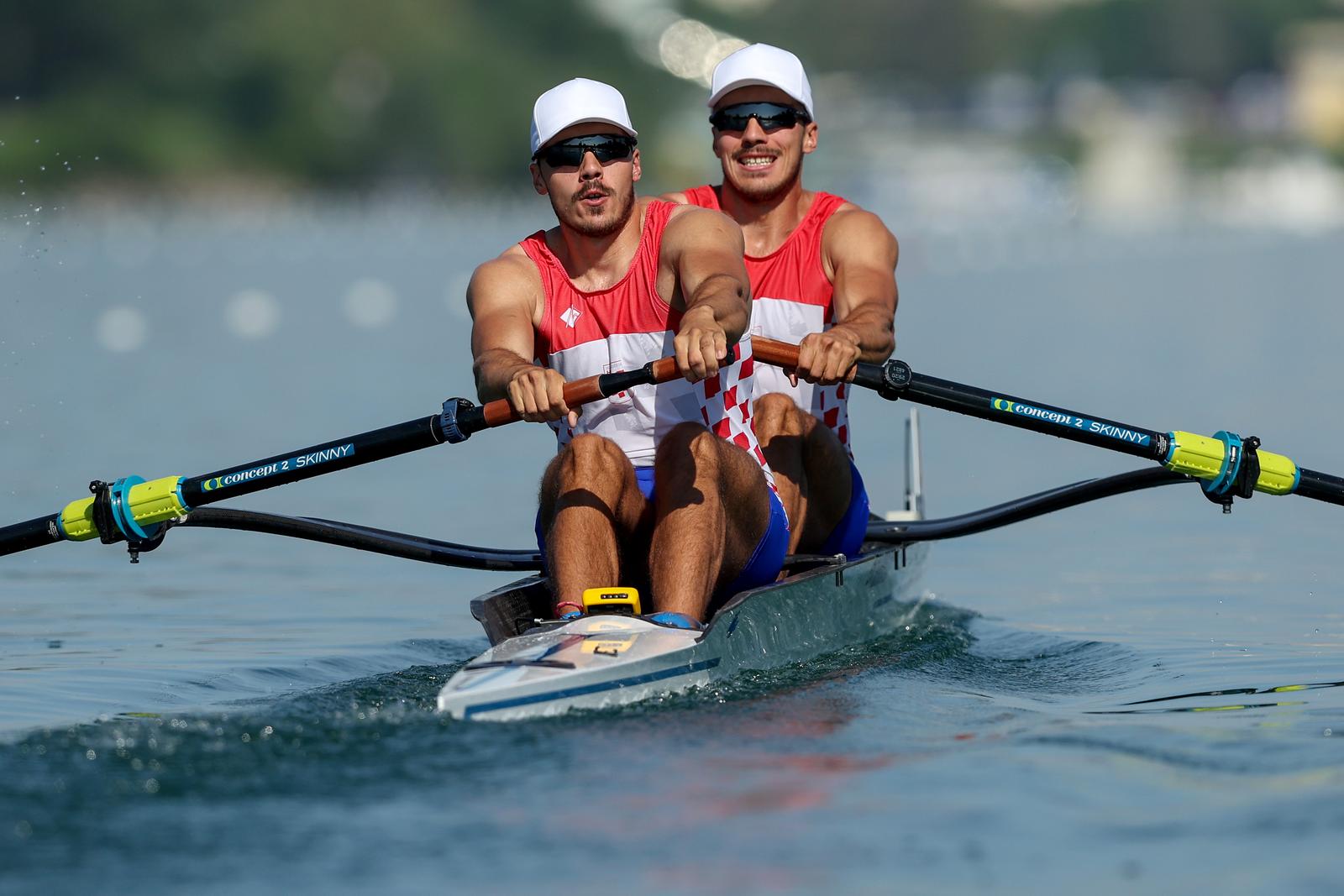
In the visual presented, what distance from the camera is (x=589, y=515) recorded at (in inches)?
260

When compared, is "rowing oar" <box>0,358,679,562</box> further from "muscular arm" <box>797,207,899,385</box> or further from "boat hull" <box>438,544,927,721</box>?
"muscular arm" <box>797,207,899,385</box>

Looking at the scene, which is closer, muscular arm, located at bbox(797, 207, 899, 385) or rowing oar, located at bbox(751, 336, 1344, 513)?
rowing oar, located at bbox(751, 336, 1344, 513)

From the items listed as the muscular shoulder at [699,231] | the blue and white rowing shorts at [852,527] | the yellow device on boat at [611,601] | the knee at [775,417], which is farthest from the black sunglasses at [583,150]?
the blue and white rowing shorts at [852,527]

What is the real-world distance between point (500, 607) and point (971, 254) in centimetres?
6146

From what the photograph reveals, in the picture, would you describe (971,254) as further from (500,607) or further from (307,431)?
(500,607)

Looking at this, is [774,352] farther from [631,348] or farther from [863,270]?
[863,270]

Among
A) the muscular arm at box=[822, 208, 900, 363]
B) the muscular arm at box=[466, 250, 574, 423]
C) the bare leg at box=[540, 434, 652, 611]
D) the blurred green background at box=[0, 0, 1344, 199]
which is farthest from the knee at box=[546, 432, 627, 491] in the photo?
the blurred green background at box=[0, 0, 1344, 199]

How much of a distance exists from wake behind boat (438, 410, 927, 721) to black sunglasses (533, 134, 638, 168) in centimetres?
153

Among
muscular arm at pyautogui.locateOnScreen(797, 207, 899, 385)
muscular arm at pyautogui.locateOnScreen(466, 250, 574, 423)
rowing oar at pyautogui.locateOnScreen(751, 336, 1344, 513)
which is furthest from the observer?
muscular arm at pyautogui.locateOnScreen(797, 207, 899, 385)

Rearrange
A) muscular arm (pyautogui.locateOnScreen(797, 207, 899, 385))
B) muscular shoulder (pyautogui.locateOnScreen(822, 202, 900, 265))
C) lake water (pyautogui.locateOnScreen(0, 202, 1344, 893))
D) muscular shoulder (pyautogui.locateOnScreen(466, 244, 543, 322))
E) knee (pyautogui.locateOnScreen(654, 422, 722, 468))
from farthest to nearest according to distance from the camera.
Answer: muscular shoulder (pyautogui.locateOnScreen(822, 202, 900, 265)), muscular arm (pyautogui.locateOnScreen(797, 207, 899, 385)), muscular shoulder (pyautogui.locateOnScreen(466, 244, 543, 322)), knee (pyautogui.locateOnScreen(654, 422, 722, 468)), lake water (pyautogui.locateOnScreen(0, 202, 1344, 893))

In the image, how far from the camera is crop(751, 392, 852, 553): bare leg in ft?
25.2

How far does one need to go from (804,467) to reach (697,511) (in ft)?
4.47

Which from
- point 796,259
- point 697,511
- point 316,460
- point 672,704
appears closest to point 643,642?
point 672,704

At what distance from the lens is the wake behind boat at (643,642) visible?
584 cm
